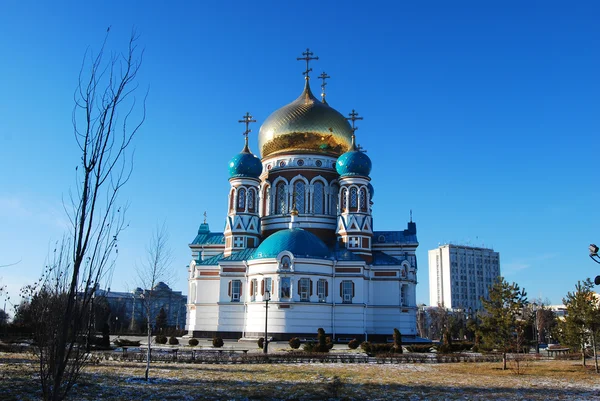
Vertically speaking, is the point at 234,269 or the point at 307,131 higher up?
the point at 307,131

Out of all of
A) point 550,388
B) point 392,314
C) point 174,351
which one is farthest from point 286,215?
point 550,388

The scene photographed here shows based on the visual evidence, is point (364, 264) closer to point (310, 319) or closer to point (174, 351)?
point (310, 319)

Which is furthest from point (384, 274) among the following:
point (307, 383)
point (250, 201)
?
point (307, 383)

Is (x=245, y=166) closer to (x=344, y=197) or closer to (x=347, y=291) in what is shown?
(x=344, y=197)

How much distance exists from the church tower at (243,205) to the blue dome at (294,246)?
11.4ft

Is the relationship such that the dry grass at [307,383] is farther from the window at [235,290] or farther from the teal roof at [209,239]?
the teal roof at [209,239]

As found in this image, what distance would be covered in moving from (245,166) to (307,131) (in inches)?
233

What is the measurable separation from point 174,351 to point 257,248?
18.0 metres

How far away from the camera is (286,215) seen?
43562 mm

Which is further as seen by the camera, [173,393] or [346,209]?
[346,209]

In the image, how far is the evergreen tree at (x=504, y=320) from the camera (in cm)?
1986

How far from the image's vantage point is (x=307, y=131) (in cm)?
4484

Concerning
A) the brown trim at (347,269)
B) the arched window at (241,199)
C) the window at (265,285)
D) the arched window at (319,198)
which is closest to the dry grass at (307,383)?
the window at (265,285)

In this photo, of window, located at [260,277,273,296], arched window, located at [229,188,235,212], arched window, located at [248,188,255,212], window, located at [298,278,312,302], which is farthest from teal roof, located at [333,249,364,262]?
arched window, located at [229,188,235,212]
